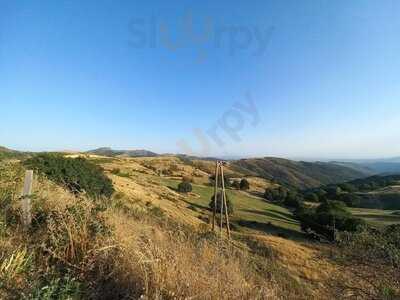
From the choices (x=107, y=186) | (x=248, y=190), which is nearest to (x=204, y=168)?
(x=248, y=190)

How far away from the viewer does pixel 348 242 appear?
29.2ft

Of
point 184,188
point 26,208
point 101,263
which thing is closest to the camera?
point 101,263

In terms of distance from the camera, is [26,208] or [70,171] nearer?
[26,208]

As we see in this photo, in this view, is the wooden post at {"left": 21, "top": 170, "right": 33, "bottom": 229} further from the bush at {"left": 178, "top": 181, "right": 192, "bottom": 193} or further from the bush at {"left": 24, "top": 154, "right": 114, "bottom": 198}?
the bush at {"left": 178, "top": 181, "right": 192, "bottom": 193}

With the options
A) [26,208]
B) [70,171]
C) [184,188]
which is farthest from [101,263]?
[184,188]

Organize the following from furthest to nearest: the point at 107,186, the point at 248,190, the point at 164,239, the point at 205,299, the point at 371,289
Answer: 1. the point at 248,190
2. the point at 107,186
3. the point at 371,289
4. the point at 164,239
5. the point at 205,299

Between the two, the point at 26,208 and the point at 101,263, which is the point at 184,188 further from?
the point at 101,263

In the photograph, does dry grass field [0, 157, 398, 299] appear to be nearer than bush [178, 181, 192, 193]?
Yes

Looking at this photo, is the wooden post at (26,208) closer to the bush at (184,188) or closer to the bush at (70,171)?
the bush at (70,171)

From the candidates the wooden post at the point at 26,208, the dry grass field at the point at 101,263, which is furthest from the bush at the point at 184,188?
the wooden post at the point at 26,208

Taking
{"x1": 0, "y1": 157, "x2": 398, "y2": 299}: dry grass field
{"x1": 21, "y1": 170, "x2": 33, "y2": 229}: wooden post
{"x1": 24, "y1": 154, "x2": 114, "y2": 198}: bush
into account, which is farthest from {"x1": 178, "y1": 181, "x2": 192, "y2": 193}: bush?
{"x1": 21, "y1": 170, "x2": 33, "y2": 229}: wooden post

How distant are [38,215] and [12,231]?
0.59 metres

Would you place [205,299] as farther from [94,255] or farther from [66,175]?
[66,175]

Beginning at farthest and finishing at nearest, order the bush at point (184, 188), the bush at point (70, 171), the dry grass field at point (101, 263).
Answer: the bush at point (184, 188), the bush at point (70, 171), the dry grass field at point (101, 263)
